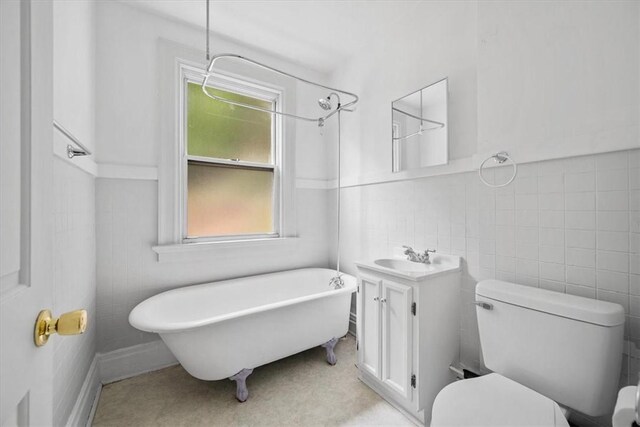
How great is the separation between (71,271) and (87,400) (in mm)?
766

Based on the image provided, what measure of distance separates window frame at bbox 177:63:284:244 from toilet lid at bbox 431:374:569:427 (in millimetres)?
1896

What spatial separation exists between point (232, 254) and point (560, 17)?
2509 millimetres

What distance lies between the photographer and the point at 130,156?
197cm

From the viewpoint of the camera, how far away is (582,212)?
1.22 m

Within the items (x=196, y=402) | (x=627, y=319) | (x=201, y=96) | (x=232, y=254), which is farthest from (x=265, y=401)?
(x=201, y=96)

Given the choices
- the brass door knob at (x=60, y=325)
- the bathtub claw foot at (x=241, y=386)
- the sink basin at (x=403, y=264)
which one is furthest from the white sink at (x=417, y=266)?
the brass door knob at (x=60, y=325)

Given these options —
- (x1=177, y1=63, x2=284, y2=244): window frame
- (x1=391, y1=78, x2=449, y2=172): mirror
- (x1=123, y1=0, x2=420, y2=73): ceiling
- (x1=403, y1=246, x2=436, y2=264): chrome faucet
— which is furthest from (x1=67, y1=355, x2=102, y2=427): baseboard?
(x1=123, y1=0, x2=420, y2=73): ceiling

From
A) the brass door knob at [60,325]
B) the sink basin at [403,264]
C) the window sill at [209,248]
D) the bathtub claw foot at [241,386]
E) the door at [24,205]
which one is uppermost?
the door at [24,205]

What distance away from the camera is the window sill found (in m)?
2.06

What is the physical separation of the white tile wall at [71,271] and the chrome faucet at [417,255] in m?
1.88

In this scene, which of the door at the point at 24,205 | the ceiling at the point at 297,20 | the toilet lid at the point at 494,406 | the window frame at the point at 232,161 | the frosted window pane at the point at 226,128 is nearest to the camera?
the door at the point at 24,205

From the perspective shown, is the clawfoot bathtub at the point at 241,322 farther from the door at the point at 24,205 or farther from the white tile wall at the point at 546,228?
the door at the point at 24,205

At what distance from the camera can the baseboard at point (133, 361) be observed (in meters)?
1.85

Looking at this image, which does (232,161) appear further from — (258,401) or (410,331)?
(410,331)
